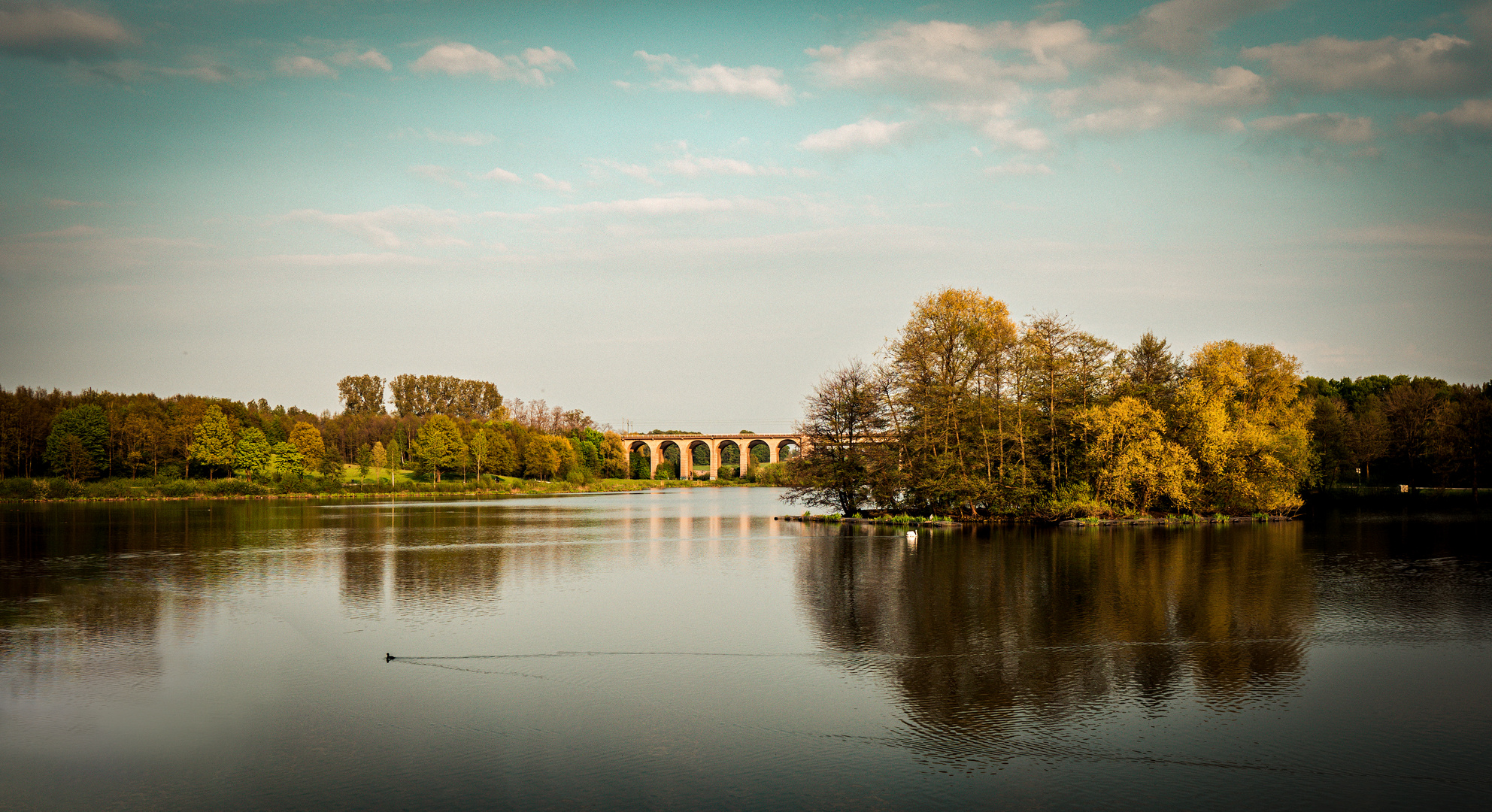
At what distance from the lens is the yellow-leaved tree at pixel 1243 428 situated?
48438 millimetres

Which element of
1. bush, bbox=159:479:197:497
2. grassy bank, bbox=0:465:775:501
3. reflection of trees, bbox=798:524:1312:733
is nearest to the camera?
reflection of trees, bbox=798:524:1312:733

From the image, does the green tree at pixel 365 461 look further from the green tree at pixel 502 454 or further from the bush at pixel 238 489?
the bush at pixel 238 489

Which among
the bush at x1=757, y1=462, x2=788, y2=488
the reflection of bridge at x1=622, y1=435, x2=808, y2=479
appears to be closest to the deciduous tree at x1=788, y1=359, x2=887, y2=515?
the bush at x1=757, y1=462, x2=788, y2=488

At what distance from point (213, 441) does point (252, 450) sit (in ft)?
13.9

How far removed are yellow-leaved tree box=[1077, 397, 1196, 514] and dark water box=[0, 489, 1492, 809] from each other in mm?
15293

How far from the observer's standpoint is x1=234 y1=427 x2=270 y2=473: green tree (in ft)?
313

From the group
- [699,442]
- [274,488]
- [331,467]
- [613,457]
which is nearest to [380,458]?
[331,467]

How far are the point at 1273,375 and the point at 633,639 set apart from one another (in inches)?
2077

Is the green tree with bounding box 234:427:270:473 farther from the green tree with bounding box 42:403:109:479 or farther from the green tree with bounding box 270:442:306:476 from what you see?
the green tree with bounding box 42:403:109:479

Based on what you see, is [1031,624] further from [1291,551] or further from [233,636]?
[1291,551]

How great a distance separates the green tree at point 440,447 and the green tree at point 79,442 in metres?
32.3

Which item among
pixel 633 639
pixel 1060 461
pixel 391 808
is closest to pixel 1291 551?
pixel 1060 461

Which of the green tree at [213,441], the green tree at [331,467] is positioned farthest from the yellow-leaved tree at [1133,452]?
the green tree at [213,441]

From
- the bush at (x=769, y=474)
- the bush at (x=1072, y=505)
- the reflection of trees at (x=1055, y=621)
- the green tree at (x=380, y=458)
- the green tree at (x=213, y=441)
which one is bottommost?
the bush at (x=769, y=474)
